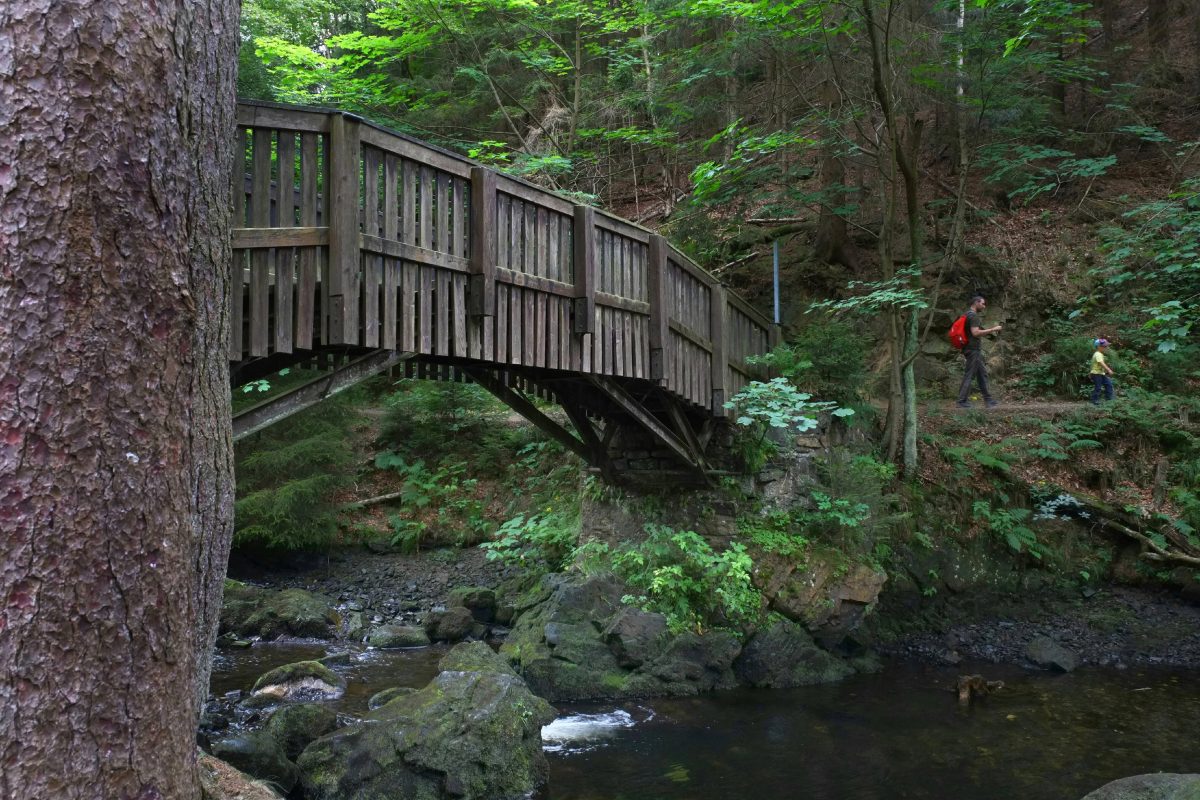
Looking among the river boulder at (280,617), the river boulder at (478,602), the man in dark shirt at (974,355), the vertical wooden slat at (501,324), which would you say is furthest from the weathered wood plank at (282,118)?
the man in dark shirt at (974,355)

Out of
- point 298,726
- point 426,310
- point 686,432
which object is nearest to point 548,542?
point 686,432

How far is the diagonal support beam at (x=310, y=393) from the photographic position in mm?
6102

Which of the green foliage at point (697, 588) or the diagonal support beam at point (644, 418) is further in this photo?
the green foliage at point (697, 588)

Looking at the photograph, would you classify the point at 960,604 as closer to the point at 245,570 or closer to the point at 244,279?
the point at 244,279

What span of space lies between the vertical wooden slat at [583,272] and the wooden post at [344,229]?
3.06 meters

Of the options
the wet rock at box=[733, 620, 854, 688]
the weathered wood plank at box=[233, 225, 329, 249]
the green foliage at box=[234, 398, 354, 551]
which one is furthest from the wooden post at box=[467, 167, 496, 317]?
the green foliage at box=[234, 398, 354, 551]

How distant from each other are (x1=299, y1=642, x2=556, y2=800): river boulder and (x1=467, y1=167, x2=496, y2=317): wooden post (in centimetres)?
339

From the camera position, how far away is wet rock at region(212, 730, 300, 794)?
6891 mm

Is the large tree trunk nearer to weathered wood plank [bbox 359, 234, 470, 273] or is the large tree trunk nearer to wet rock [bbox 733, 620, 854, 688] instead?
weathered wood plank [bbox 359, 234, 470, 273]

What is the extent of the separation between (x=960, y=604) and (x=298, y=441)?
41.6 feet

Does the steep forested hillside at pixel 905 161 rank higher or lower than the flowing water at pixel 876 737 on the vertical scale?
higher

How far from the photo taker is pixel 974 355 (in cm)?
1450

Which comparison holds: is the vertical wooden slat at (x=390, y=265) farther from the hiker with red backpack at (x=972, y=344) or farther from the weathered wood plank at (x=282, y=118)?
the hiker with red backpack at (x=972, y=344)

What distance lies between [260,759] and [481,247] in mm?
4623
